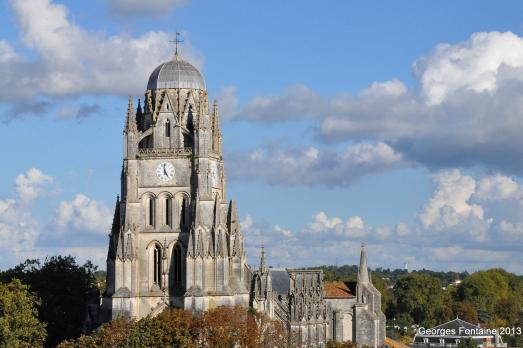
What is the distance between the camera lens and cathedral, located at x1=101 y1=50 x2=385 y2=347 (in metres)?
101

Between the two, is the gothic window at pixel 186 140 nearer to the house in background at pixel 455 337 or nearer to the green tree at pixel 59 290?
the green tree at pixel 59 290

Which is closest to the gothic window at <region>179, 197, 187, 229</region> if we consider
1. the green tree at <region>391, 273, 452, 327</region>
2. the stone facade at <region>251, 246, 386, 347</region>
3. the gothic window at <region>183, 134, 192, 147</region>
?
the gothic window at <region>183, 134, 192, 147</region>

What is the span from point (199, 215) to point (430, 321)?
3496 inches

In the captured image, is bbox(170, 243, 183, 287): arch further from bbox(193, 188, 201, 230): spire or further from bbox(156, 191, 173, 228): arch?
bbox(193, 188, 201, 230): spire

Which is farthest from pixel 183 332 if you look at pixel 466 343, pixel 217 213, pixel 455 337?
pixel 455 337

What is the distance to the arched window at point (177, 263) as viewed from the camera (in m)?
103

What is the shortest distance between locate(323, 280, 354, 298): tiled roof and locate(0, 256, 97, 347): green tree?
78.7ft

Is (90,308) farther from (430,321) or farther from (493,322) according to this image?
(493,322)

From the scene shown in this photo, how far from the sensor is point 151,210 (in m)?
104

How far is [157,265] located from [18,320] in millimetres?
11178

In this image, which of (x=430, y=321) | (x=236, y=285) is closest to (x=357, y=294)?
(x=236, y=285)

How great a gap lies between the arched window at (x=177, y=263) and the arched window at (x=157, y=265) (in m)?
1.07

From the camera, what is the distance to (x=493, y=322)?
7618 inches

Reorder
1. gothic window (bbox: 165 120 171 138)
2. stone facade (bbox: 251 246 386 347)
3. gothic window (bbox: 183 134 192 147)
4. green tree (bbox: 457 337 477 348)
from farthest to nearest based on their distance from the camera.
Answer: green tree (bbox: 457 337 477 348)
stone facade (bbox: 251 246 386 347)
gothic window (bbox: 165 120 171 138)
gothic window (bbox: 183 134 192 147)
